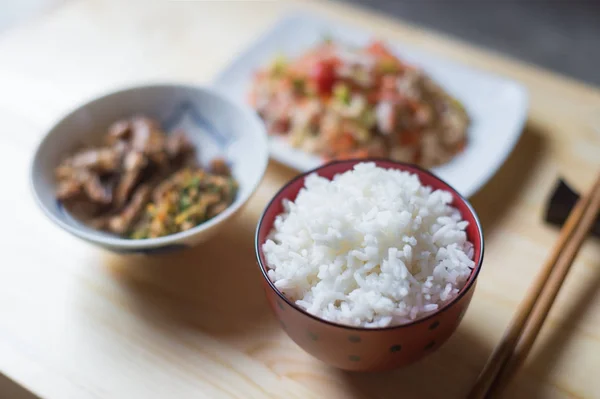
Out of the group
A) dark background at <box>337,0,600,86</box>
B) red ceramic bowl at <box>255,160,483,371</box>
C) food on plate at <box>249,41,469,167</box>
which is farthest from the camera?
dark background at <box>337,0,600,86</box>

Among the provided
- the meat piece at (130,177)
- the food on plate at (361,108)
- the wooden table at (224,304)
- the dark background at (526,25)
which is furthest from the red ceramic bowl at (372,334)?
the dark background at (526,25)

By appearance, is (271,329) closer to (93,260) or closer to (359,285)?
Answer: (359,285)

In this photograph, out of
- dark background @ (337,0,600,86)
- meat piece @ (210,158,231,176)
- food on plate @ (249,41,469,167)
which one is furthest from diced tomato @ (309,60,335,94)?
dark background @ (337,0,600,86)

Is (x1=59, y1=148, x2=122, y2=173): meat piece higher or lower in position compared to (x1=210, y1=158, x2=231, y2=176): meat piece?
lower

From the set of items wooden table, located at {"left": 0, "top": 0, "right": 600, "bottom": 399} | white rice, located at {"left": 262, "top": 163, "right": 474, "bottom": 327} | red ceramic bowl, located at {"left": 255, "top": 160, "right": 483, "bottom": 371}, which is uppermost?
white rice, located at {"left": 262, "top": 163, "right": 474, "bottom": 327}

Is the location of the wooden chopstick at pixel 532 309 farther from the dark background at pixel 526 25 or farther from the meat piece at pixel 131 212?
the dark background at pixel 526 25

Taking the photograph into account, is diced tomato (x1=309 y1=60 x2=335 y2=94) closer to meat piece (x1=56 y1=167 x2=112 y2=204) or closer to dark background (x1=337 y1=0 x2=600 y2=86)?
meat piece (x1=56 y1=167 x2=112 y2=204)
